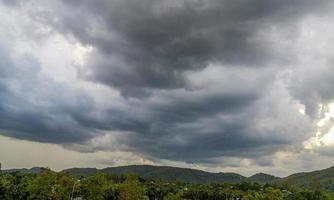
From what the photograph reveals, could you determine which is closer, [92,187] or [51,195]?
[51,195]

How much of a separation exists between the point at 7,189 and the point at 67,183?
26790 mm

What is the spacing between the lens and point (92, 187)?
162625mm

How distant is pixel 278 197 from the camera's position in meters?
155

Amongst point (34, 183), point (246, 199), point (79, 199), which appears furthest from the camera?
point (79, 199)

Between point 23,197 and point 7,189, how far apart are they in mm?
14534

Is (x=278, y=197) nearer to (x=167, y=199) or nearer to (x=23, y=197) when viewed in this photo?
(x=167, y=199)

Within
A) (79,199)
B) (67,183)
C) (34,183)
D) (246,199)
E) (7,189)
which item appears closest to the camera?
(7,189)

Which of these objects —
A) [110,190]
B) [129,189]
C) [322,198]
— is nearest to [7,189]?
[129,189]

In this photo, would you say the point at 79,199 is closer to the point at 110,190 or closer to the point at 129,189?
the point at 110,190

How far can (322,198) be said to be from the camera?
18138cm

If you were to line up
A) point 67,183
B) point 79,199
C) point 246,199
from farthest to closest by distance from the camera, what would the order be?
point 79,199
point 246,199
point 67,183

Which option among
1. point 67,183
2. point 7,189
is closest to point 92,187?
point 67,183

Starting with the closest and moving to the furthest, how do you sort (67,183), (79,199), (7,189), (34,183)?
1. (7,189)
2. (34,183)
3. (67,183)
4. (79,199)

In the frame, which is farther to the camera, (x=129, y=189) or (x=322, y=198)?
(x=322, y=198)
